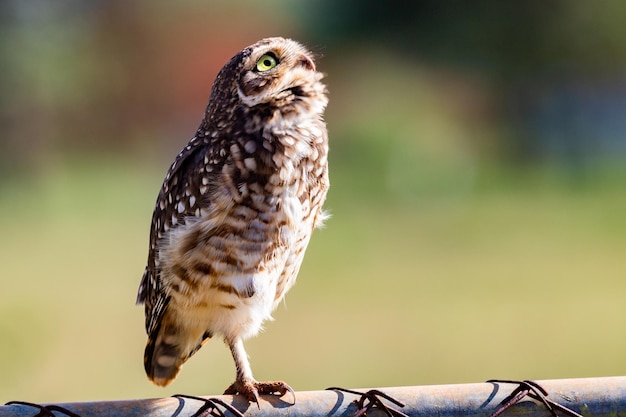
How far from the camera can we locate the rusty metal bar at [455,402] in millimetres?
1868

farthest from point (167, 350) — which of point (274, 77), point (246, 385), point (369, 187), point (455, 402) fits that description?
point (369, 187)

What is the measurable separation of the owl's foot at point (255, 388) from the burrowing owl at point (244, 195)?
15 mm

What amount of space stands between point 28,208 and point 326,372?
10806 millimetres

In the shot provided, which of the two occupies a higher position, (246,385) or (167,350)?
(167,350)

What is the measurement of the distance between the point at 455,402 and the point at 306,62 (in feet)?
3.78

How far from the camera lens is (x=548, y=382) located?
6.40 ft

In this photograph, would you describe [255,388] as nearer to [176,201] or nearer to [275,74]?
[176,201]

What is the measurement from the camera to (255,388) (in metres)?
2.49

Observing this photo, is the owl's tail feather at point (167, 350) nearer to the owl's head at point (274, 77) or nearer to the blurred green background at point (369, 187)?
the owl's head at point (274, 77)

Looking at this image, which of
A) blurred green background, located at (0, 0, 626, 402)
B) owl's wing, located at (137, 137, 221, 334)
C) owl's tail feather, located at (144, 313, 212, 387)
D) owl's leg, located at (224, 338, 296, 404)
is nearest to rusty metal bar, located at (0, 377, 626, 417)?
owl's leg, located at (224, 338, 296, 404)

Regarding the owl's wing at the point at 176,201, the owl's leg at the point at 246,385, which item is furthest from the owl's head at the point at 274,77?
the owl's leg at the point at 246,385

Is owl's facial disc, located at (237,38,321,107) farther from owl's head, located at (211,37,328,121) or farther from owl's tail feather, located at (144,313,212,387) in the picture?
owl's tail feather, located at (144,313,212,387)

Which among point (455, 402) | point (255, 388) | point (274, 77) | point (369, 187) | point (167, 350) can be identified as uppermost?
point (369, 187)

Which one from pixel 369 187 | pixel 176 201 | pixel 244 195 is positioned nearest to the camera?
pixel 244 195
